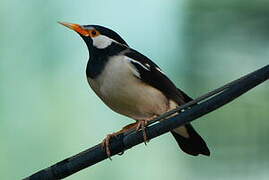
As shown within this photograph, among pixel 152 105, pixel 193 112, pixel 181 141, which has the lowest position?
pixel 181 141

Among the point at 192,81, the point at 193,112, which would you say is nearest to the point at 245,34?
the point at 192,81

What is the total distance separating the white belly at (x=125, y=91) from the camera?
3.60 meters

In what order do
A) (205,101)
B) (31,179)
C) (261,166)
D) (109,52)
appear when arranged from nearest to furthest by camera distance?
(205,101), (31,179), (261,166), (109,52)

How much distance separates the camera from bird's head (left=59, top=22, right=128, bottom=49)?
3.86m

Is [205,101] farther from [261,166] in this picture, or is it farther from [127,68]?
[127,68]

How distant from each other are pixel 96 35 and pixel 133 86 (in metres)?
0.42

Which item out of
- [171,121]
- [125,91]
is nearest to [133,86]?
[125,91]

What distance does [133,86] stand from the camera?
3625 mm

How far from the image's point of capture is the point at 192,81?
3533mm

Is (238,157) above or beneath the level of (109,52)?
beneath

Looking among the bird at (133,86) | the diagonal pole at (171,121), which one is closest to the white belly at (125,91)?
the bird at (133,86)

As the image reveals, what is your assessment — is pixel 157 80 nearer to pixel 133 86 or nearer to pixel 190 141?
pixel 133 86

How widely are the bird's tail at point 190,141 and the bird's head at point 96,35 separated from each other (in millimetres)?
514

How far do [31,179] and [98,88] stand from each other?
3.38ft
